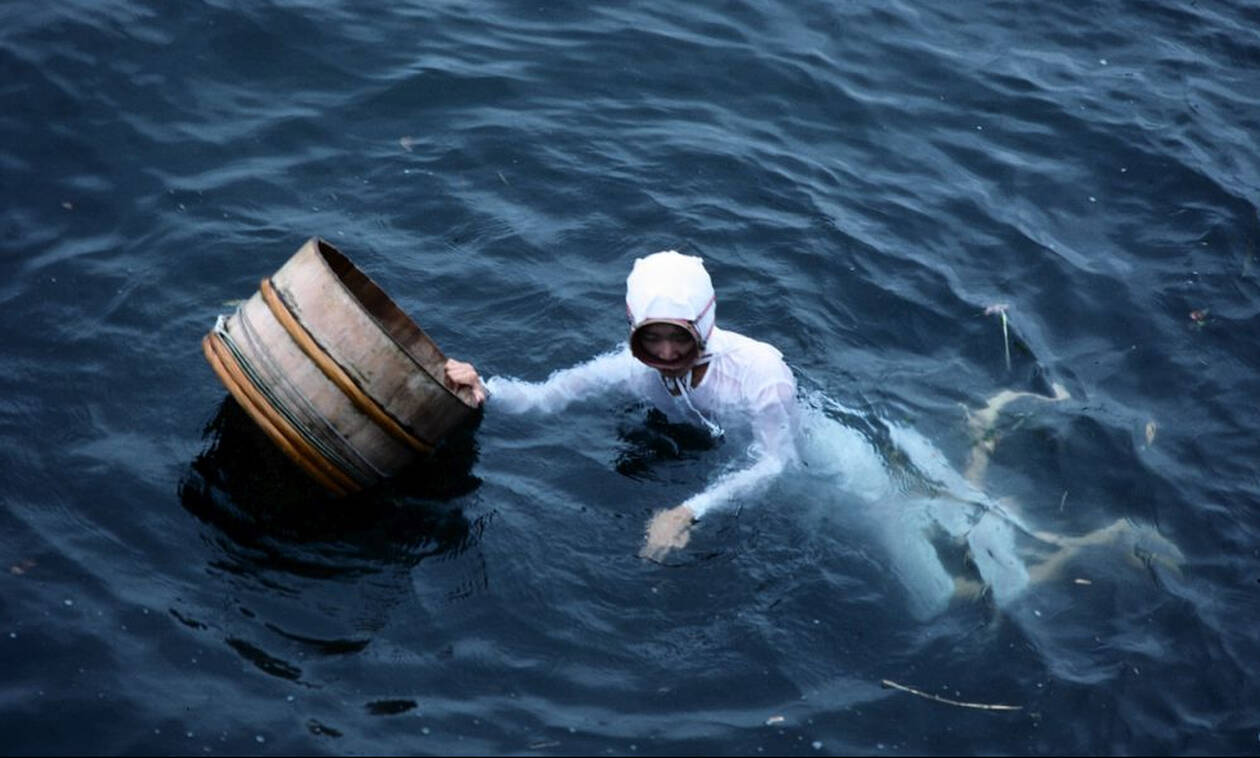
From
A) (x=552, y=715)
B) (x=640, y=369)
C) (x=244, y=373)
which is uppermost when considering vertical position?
(x=244, y=373)

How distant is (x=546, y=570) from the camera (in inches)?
255

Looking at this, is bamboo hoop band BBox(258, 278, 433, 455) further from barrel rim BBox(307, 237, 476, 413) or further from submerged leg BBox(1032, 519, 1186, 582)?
submerged leg BBox(1032, 519, 1186, 582)

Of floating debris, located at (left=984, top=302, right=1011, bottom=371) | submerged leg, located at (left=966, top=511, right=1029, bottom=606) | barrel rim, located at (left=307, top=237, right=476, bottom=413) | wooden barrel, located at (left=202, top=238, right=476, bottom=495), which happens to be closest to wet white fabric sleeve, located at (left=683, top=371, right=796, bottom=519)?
submerged leg, located at (left=966, top=511, right=1029, bottom=606)

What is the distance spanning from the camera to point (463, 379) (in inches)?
250

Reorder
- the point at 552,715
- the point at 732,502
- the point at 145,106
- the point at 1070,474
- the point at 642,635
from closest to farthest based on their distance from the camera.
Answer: the point at 552,715
the point at 642,635
the point at 732,502
the point at 1070,474
the point at 145,106

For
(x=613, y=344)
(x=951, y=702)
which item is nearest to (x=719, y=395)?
(x=613, y=344)

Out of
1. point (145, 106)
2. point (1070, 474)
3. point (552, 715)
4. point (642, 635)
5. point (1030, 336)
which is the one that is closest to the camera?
point (552, 715)

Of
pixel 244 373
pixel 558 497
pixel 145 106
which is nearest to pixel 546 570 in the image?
pixel 558 497

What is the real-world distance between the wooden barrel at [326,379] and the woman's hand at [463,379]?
41 centimetres

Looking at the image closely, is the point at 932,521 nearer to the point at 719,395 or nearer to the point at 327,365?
the point at 719,395

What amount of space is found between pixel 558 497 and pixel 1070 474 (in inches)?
118

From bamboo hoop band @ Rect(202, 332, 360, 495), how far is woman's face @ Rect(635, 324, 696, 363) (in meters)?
1.62

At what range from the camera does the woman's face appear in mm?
6527

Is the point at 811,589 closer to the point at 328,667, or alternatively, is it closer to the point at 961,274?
the point at 328,667
